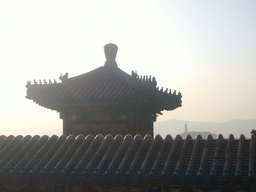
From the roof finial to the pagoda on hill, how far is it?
6cm

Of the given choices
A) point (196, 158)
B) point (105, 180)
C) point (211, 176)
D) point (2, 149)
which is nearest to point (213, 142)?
point (196, 158)

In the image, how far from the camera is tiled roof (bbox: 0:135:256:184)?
9805 mm

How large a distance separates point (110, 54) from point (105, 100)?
3269 millimetres

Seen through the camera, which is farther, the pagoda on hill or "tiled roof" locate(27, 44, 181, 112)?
the pagoda on hill

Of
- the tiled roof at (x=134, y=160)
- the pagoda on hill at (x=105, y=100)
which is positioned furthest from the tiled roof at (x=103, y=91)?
the tiled roof at (x=134, y=160)

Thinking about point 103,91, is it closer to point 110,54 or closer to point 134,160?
point 110,54

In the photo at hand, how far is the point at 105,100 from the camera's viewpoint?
16625 millimetres

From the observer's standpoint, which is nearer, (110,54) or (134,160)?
(134,160)

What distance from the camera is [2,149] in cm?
1249

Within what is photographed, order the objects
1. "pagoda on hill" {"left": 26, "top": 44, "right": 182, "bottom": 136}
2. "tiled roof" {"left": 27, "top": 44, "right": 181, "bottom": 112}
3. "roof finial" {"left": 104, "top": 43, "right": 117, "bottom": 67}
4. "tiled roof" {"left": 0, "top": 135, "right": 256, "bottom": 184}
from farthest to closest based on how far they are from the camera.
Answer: "roof finial" {"left": 104, "top": 43, "right": 117, "bottom": 67} < "pagoda on hill" {"left": 26, "top": 44, "right": 182, "bottom": 136} < "tiled roof" {"left": 27, "top": 44, "right": 181, "bottom": 112} < "tiled roof" {"left": 0, "top": 135, "right": 256, "bottom": 184}

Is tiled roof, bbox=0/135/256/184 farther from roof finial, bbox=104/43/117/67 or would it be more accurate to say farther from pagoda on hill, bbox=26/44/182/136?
roof finial, bbox=104/43/117/67

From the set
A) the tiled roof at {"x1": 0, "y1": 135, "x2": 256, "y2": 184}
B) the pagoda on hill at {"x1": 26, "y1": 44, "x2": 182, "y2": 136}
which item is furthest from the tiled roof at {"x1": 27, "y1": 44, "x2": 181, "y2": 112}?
the tiled roof at {"x1": 0, "y1": 135, "x2": 256, "y2": 184}

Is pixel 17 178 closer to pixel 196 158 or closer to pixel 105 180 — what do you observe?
pixel 105 180

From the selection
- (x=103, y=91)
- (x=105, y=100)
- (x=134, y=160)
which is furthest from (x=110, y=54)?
(x=134, y=160)
